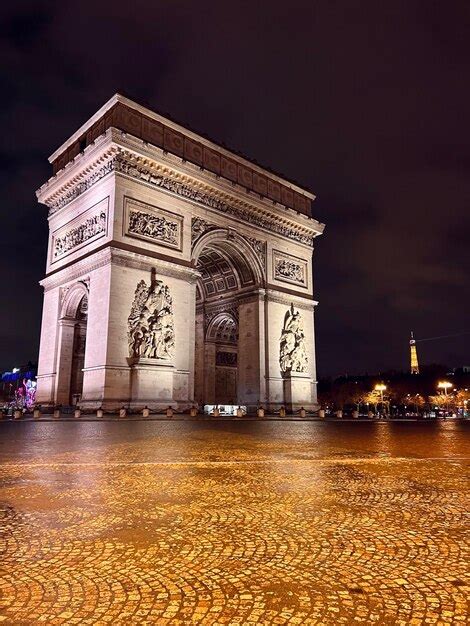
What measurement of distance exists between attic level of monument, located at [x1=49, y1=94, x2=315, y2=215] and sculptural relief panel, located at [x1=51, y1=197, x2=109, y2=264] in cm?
370

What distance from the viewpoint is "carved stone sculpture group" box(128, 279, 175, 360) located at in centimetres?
2172

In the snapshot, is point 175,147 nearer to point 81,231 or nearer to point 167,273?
point 81,231

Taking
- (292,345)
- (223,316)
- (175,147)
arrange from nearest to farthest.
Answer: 1. (175,147)
2. (292,345)
3. (223,316)

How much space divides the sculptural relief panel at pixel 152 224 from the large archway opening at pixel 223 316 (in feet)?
5.42

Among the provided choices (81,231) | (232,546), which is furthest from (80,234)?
(232,546)

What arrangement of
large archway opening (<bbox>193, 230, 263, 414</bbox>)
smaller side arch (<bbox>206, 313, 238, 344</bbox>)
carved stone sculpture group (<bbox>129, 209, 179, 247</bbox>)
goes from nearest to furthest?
carved stone sculpture group (<bbox>129, 209, 179, 247</bbox>)
large archway opening (<bbox>193, 230, 263, 414</bbox>)
smaller side arch (<bbox>206, 313, 238, 344</bbox>)

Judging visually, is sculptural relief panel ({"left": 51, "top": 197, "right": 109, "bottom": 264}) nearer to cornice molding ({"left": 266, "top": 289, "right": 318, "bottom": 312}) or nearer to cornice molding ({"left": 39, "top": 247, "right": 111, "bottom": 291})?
cornice molding ({"left": 39, "top": 247, "right": 111, "bottom": 291})

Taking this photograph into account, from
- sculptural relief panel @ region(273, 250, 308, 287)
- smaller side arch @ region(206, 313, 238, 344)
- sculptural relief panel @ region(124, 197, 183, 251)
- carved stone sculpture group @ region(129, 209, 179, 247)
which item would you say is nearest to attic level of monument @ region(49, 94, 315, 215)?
sculptural relief panel @ region(124, 197, 183, 251)

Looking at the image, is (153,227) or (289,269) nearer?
(153,227)

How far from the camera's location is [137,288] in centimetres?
2241

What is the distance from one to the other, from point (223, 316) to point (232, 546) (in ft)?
98.0

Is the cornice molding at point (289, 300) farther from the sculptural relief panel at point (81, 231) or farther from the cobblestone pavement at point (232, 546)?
the cobblestone pavement at point (232, 546)

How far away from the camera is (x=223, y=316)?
32.3 m

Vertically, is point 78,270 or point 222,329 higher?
point 78,270
